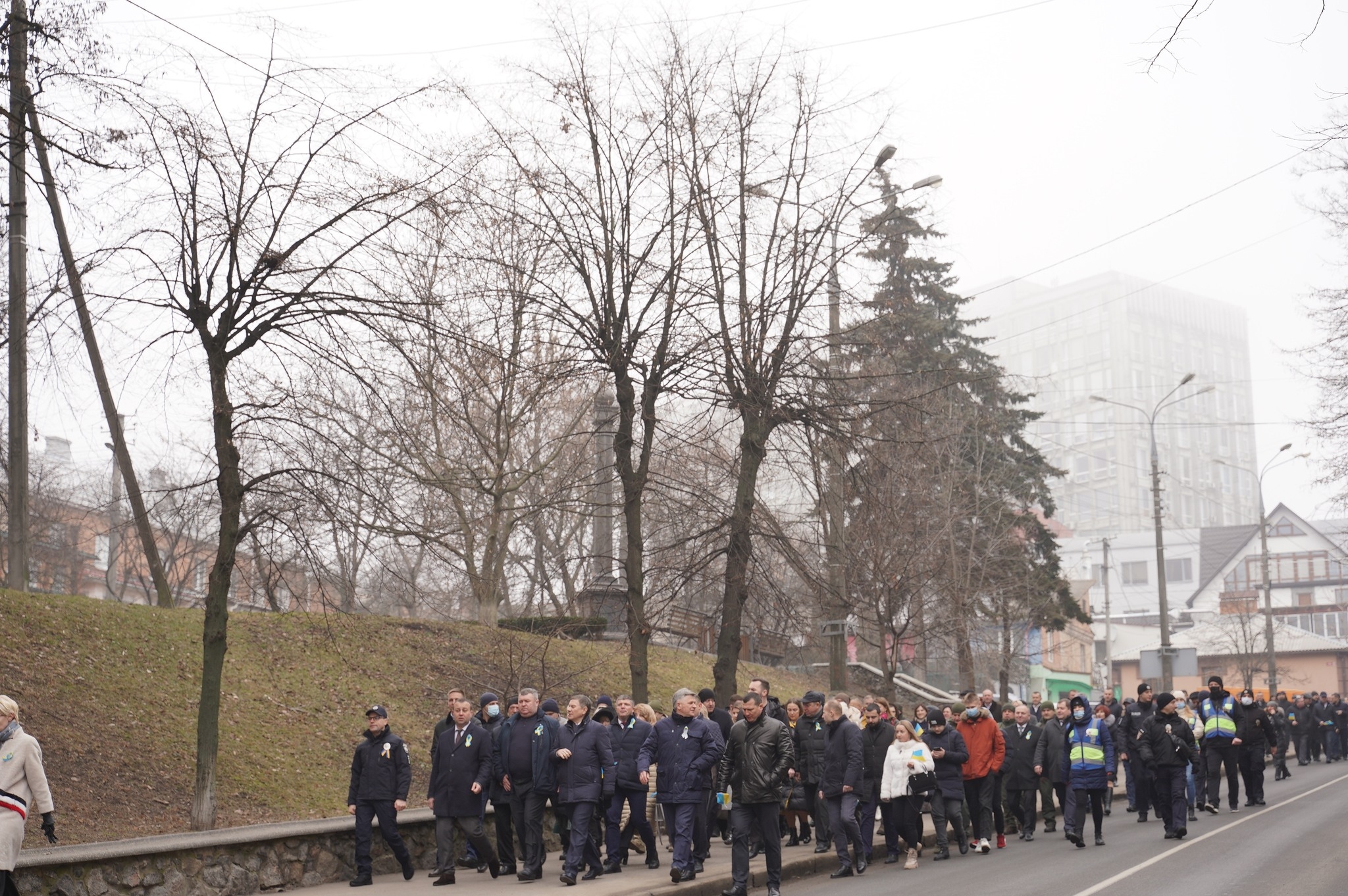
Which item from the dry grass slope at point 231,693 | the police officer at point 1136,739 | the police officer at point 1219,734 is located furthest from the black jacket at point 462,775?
the police officer at point 1219,734

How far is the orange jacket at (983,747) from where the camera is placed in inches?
623

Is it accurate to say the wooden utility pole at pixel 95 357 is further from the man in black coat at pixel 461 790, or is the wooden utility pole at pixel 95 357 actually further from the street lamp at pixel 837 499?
the street lamp at pixel 837 499

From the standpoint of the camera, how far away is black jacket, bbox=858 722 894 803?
14.7 metres

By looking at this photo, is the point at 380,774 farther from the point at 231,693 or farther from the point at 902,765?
the point at 231,693

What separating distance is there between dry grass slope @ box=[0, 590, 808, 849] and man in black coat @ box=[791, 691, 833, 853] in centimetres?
327

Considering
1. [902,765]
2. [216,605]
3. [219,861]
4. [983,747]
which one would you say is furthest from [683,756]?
[983,747]

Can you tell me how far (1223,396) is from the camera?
16325 cm

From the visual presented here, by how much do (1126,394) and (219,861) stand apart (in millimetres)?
145827

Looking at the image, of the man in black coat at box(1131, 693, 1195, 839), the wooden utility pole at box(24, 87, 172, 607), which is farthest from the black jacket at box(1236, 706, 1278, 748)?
the wooden utility pole at box(24, 87, 172, 607)

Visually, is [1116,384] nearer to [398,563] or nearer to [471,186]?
[398,563]

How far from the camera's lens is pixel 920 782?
47.1ft

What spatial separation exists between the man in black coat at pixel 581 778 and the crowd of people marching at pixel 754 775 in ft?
0.06

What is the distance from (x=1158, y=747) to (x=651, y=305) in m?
8.80

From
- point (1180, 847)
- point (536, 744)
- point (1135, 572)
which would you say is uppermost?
point (1135, 572)
